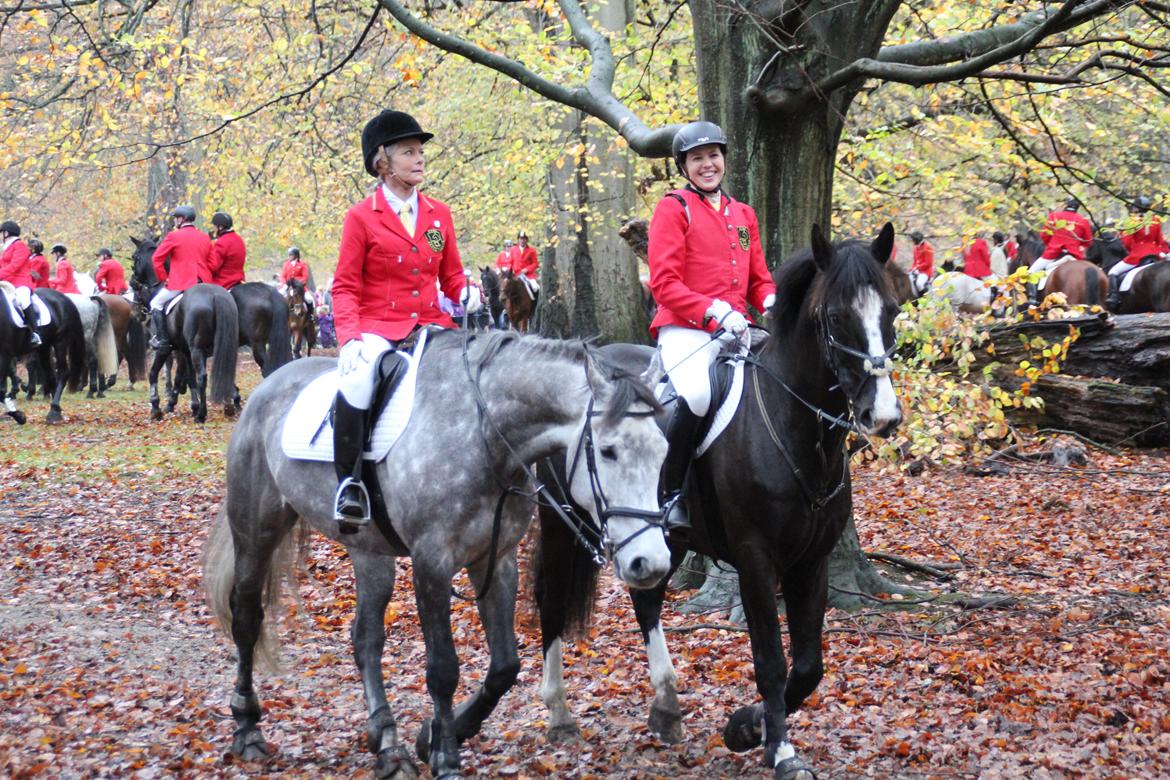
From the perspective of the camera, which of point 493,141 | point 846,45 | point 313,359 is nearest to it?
point 313,359

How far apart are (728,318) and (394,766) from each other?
7.72ft

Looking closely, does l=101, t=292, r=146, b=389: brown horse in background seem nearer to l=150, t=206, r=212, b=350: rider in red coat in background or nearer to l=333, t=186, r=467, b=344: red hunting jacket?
l=150, t=206, r=212, b=350: rider in red coat in background

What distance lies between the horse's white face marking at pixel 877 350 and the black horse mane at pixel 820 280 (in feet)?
0.15

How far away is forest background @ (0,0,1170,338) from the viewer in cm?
948

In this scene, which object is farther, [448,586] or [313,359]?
[313,359]

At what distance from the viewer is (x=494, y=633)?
5078mm

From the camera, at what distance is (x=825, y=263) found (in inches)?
203

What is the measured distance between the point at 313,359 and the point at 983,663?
3.68 m

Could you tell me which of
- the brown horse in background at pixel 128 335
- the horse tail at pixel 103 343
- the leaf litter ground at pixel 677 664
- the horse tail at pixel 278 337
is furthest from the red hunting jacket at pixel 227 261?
the leaf litter ground at pixel 677 664

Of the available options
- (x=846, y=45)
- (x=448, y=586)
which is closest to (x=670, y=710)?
(x=448, y=586)

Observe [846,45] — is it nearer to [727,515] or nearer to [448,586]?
[727,515]

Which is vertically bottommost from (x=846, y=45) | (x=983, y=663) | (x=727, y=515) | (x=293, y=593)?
(x=983, y=663)

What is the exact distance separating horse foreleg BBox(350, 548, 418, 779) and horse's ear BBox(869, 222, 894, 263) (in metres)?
2.47

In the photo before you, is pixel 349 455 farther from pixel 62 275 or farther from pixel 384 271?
pixel 62 275
